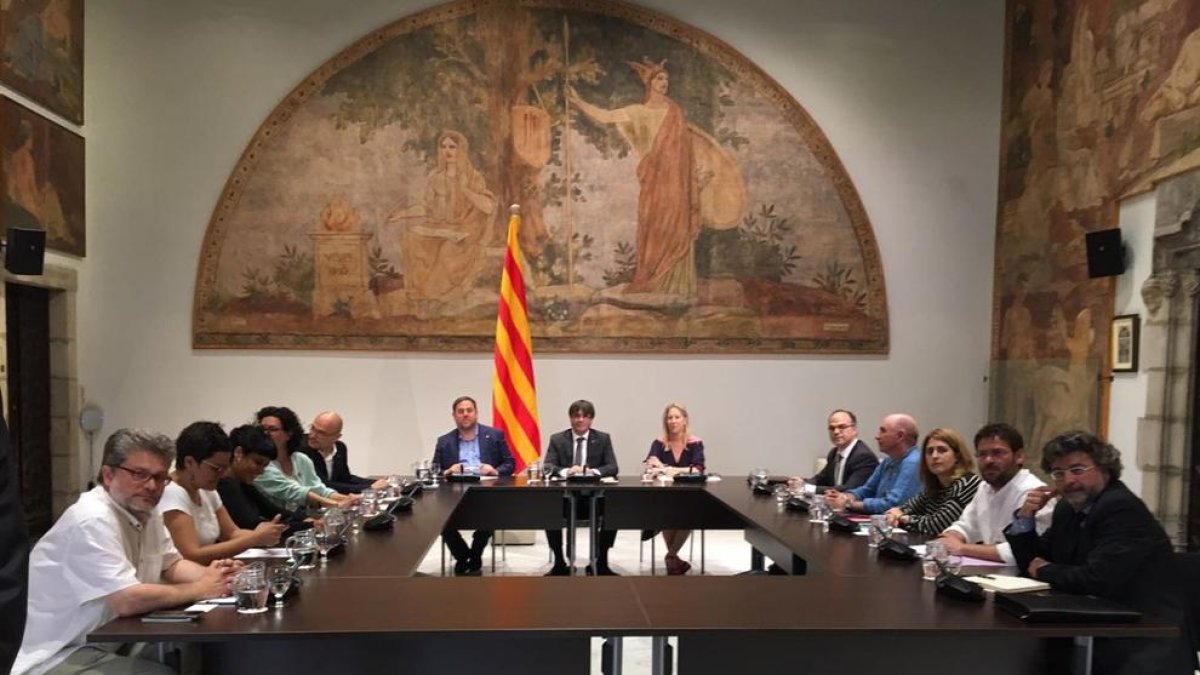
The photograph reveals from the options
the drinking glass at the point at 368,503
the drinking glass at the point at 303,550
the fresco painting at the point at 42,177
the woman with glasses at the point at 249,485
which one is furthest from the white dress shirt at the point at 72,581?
the fresco painting at the point at 42,177

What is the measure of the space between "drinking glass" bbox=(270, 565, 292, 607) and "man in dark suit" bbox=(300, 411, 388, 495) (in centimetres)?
246

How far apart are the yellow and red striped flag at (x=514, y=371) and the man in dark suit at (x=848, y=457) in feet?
8.68

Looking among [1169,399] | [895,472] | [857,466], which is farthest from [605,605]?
[1169,399]

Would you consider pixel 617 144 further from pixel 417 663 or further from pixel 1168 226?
pixel 417 663

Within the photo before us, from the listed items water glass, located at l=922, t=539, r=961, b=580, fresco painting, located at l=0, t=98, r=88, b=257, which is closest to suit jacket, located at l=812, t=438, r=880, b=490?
water glass, located at l=922, t=539, r=961, b=580

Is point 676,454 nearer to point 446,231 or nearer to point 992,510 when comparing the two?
point 992,510

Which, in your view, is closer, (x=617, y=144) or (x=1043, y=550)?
(x=1043, y=550)

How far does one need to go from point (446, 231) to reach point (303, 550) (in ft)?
17.0

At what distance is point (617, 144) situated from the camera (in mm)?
7988

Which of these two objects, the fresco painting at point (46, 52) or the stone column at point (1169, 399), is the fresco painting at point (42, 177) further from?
the stone column at point (1169, 399)

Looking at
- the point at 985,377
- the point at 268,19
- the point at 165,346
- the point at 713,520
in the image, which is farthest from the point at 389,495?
the point at 985,377

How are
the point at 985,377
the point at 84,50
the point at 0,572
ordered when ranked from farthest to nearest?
the point at 985,377, the point at 84,50, the point at 0,572

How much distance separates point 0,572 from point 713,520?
4.69 m

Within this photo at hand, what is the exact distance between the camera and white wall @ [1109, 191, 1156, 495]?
6.09 meters
